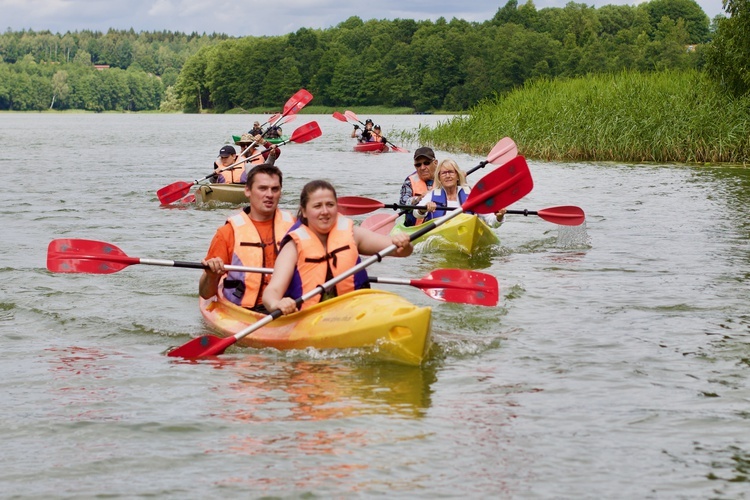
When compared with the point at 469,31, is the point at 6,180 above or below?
below

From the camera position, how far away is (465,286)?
6520mm

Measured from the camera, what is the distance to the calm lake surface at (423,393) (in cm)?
430

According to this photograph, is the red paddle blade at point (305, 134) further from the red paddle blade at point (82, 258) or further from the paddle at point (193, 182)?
the red paddle blade at point (82, 258)

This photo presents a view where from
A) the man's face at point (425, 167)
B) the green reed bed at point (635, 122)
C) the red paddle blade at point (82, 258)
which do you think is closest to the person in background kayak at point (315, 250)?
the red paddle blade at point (82, 258)

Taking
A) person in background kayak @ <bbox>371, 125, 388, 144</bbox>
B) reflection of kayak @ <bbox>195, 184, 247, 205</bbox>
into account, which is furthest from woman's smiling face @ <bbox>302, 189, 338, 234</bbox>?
person in background kayak @ <bbox>371, 125, 388, 144</bbox>

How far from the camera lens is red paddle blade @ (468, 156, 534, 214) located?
→ 7223 millimetres

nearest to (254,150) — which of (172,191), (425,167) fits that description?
(172,191)

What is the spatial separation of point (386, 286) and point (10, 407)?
175 inches

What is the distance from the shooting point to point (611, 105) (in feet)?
68.9

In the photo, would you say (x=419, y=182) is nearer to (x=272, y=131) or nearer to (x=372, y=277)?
(x=372, y=277)

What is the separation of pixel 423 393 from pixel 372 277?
1147 mm

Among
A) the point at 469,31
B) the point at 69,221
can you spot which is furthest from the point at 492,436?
the point at 469,31

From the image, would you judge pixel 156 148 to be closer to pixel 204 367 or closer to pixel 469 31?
pixel 204 367

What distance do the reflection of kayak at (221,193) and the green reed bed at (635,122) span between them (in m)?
7.98
